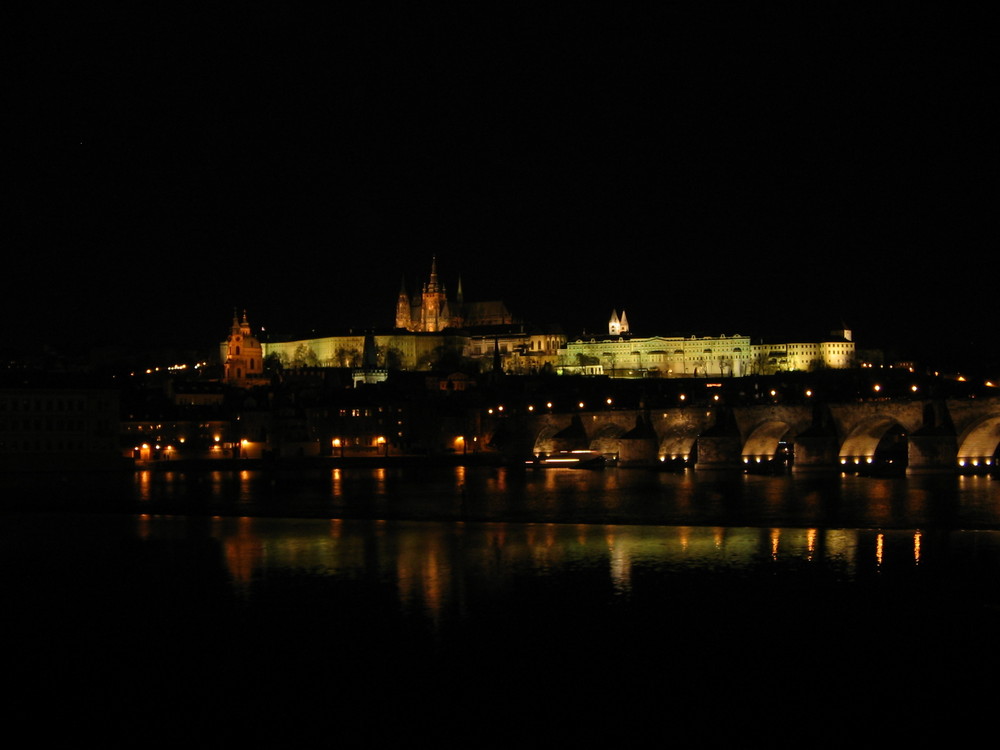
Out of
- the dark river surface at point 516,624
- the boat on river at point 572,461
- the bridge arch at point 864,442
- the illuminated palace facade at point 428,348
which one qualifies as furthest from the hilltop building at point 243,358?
the dark river surface at point 516,624

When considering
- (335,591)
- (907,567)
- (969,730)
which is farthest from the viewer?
(907,567)

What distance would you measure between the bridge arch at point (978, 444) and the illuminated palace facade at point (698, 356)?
9060cm

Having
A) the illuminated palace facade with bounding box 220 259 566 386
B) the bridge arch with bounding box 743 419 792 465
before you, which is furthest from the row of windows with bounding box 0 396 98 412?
the illuminated palace facade with bounding box 220 259 566 386

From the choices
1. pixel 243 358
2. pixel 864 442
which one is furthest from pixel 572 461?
pixel 243 358

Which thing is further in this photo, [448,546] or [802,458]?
[802,458]

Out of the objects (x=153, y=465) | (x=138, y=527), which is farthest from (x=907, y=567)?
(x=153, y=465)

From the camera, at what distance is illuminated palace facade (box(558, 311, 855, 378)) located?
139 m

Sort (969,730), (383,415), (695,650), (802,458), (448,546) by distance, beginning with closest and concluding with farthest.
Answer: (969,730)
(695,650)
(448,546)
(802,458)
(383,415)

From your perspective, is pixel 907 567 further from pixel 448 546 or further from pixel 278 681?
pixel 278 681

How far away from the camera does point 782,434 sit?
58.9 m

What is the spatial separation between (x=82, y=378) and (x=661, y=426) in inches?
1184

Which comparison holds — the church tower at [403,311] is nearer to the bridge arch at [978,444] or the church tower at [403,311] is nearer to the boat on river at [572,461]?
the boat on river at [572,461]

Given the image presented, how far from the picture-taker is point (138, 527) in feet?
97.0

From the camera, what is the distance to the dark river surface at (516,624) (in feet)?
41.0
